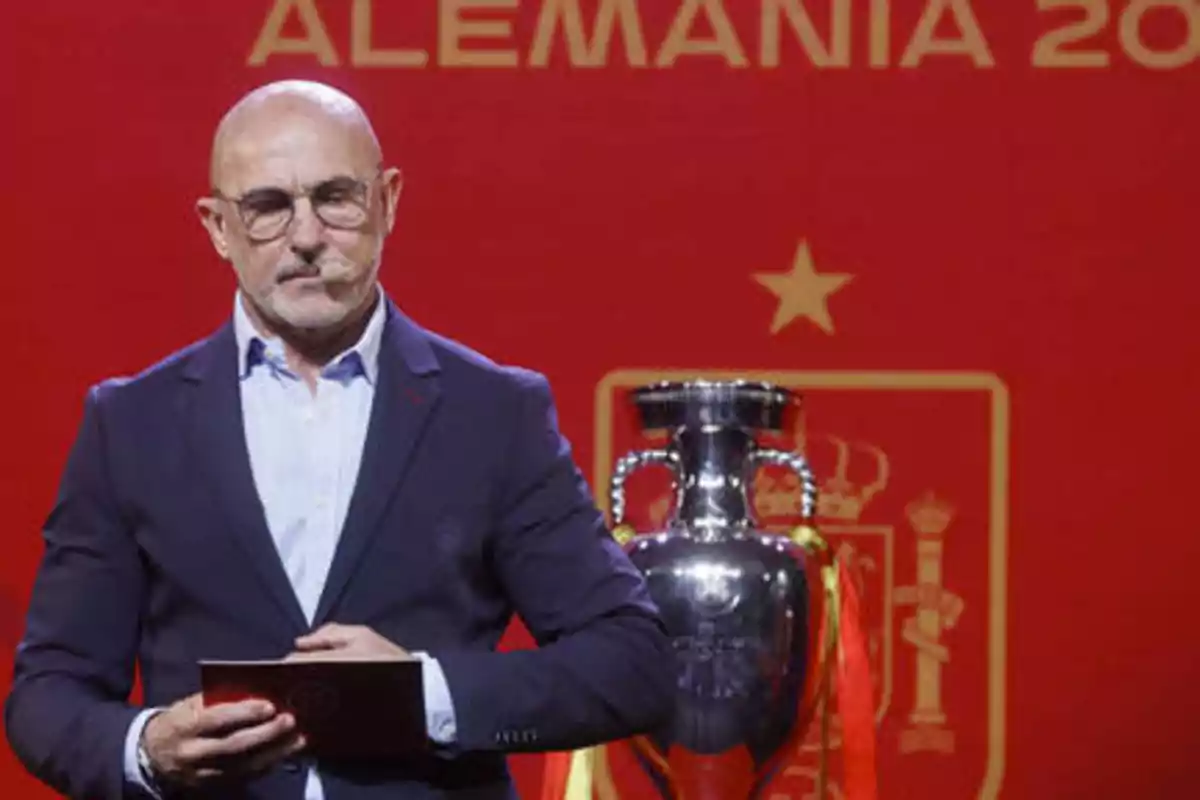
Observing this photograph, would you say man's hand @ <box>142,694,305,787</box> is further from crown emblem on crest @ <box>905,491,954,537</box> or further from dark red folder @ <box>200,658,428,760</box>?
crown emblem on crest @ <box>905,491,954,537</box>

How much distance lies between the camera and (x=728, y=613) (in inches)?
103

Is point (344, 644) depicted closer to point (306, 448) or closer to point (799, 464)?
point (306, 448)

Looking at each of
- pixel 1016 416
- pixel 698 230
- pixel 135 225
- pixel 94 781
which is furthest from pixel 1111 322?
pixel 94 781

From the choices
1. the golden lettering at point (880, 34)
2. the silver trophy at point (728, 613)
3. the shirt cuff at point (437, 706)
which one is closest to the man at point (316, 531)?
the shirt cuff at point (437, 706)

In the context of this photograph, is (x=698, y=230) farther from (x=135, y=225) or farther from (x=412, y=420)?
(x=412, y=420)

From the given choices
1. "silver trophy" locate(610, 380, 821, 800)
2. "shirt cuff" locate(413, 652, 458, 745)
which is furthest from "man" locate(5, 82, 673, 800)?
"silver trophy" locate(610, 380, 821, 800)

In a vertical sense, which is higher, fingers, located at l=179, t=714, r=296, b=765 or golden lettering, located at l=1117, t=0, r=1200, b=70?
golden lettering, located at l=1117, t=0, r=1200, b=70

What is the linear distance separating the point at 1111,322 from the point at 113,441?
1669mm

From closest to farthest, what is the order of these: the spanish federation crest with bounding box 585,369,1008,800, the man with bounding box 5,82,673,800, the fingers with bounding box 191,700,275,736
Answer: the fingers with bounding box 191,700,275,736 → the man with bounding box 5,82,673,800 → the spanish federation crest with bounding box 585,369,1008,800

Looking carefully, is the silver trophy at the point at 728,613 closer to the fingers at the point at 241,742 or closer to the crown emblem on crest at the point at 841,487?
the crown emblem on crest at the point at 841,487

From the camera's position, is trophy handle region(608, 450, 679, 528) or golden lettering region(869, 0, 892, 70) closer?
trophy handle region(608, 450, 679, 528)

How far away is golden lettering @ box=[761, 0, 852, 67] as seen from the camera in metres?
3.05

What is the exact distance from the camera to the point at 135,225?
308cm

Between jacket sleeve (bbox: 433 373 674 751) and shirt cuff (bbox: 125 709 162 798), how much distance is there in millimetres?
216
